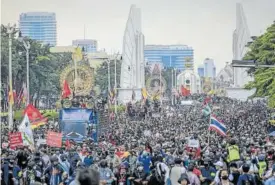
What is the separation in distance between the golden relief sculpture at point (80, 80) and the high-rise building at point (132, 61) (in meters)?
49.0

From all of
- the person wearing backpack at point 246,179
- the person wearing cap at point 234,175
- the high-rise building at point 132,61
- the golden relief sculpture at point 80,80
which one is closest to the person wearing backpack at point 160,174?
the person wearing cap at point 234,175

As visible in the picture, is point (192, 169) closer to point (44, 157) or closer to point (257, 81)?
point (44, 157)

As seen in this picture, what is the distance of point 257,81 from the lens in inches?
2010

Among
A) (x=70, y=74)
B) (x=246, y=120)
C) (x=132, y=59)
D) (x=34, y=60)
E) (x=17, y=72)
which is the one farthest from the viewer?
(x=132, y=59)

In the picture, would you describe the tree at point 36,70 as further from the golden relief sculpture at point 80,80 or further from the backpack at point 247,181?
the backpack at point 247,181

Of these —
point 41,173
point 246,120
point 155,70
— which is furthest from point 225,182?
point 155,70

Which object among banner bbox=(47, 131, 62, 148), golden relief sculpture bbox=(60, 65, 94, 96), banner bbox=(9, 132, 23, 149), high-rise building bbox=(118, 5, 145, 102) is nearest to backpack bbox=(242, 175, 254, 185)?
banner bbox=(47, 131, 62, 148)

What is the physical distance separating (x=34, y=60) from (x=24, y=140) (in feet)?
156

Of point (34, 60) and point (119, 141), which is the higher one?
point (34, 60)

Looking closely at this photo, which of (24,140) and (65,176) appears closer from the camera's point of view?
(65,176)

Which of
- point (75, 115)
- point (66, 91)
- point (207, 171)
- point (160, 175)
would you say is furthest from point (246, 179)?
point (66, 91)

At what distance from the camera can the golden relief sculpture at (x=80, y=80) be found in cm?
4591

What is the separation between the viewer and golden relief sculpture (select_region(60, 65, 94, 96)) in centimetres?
4591

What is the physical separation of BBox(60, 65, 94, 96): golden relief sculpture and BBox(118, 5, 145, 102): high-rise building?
4903 centimetres
